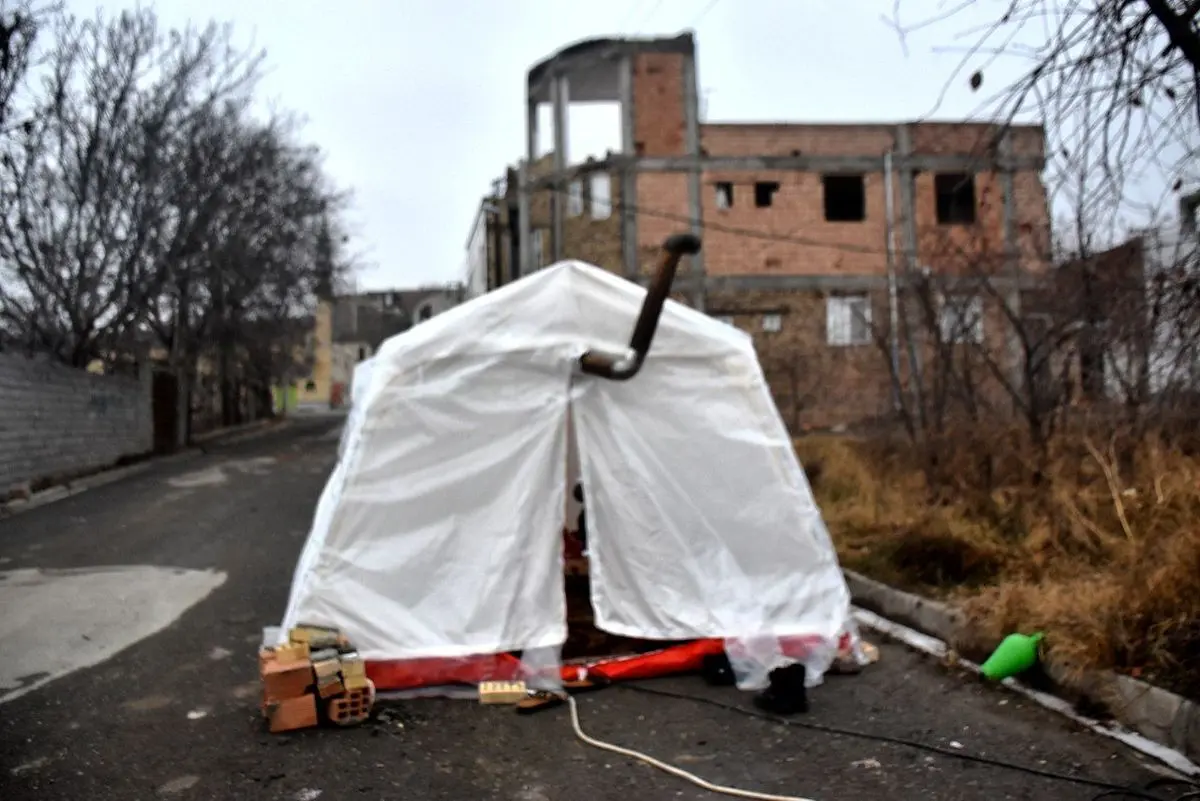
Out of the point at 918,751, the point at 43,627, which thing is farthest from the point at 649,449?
the point at 43,627

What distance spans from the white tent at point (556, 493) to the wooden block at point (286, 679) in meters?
0.61

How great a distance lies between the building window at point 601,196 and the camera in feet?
85.5

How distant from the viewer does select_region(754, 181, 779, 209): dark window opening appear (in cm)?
2617

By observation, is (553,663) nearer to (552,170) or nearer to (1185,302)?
(1185,302)

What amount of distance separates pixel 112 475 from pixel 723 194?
52.6 feet

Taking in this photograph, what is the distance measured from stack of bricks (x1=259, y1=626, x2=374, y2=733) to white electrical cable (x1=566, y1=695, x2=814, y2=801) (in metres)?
1.11

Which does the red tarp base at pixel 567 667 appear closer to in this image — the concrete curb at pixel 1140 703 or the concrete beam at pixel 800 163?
the concrete curb at pixel 1140 703

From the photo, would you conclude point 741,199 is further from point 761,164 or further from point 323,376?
point 323,376

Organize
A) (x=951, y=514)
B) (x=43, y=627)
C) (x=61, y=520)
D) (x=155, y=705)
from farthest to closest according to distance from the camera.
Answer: (x=61, y=520)
(x=951, y=514)
(x=43, y=627)
(x=155, y=705)

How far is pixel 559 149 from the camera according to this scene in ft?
86.5

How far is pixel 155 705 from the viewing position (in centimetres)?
549

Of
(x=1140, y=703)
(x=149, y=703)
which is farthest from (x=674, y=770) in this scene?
(x=149, y=703)

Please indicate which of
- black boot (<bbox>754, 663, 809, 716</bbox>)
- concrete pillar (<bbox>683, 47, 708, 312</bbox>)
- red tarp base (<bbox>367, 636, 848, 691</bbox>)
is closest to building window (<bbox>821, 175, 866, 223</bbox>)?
concrete pillar (<bbox>683, 47, 708, 312</bbox>)

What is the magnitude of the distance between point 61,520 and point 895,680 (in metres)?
11.4
